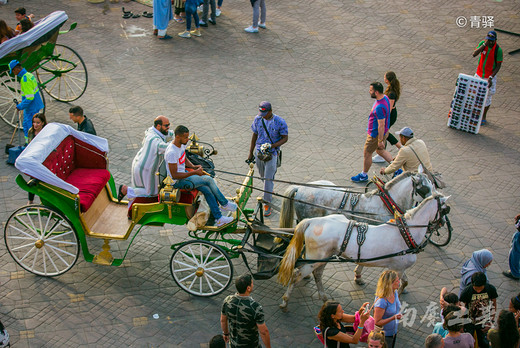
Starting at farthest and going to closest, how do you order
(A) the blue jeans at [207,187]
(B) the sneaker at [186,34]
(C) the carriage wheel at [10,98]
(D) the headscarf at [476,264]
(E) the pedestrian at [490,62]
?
1. (B) the sneaker at [186,34]
2. (E) the pedestrian at [490,62]
3. (C) the carriage wheel at [10,98]
4. (A) the blue jeans at [207,187]
5. (D) the headscarf at [476,264]

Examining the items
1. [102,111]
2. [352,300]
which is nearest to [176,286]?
[352,300]

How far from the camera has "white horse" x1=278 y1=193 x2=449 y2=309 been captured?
737cm

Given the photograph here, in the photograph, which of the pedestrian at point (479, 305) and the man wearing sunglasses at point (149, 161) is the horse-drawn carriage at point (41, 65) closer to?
the man wearing sunglasses at point (149, 161)

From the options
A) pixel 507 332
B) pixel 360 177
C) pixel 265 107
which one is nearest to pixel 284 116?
pixel 360 177

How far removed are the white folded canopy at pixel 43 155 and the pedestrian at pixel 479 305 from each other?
490 centimetres

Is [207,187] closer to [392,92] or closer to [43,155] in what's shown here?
[43,155]

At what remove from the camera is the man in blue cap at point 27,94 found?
10.1 metres

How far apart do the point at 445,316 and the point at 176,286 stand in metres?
3.60

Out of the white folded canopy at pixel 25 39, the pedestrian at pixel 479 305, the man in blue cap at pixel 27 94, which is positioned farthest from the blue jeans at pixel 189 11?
the pedestrian at pixel 479 305

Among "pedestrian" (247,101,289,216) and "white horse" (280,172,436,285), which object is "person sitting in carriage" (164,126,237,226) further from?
"pedestrian" (247,101,289,216)

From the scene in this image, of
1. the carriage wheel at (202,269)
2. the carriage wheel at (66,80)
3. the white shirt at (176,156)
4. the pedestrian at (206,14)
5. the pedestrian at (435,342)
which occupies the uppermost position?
the white shirt at (176,156)

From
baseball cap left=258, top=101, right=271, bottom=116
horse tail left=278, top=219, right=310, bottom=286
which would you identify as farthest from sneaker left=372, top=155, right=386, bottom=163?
horse tail left=278, top=219, right=310, bottom=286

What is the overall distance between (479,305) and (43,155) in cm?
553

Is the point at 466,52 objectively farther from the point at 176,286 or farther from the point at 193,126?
the point at 176,286
